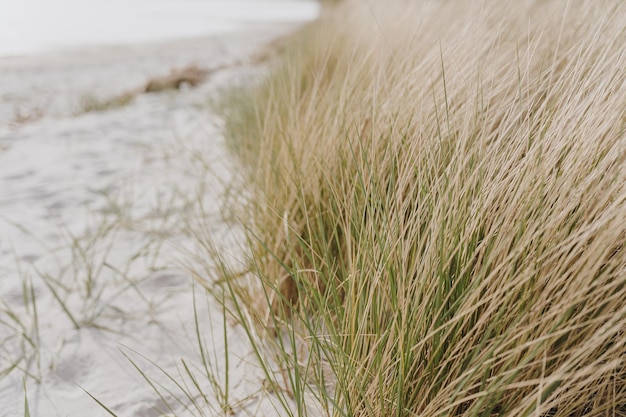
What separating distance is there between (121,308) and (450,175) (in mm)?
1032

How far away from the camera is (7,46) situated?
7770mm

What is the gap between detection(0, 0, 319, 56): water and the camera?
8.79 meters

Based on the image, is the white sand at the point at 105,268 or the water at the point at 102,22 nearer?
the white sand at the point at 105,268

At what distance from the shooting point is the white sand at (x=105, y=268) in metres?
1.03

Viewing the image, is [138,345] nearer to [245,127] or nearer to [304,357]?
[304,357]

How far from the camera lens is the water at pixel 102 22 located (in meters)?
8.79

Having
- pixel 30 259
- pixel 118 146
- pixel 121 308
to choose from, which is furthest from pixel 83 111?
pixel 121 308

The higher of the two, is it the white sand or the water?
the water

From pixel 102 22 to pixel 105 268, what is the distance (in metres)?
12.4

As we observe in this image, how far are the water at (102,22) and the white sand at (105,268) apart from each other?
607 centimetres

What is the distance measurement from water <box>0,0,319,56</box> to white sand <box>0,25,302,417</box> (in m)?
6.07

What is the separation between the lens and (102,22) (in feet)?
38.2

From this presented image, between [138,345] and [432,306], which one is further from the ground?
[432,306]

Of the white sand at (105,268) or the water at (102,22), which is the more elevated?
the water at (102,22)
